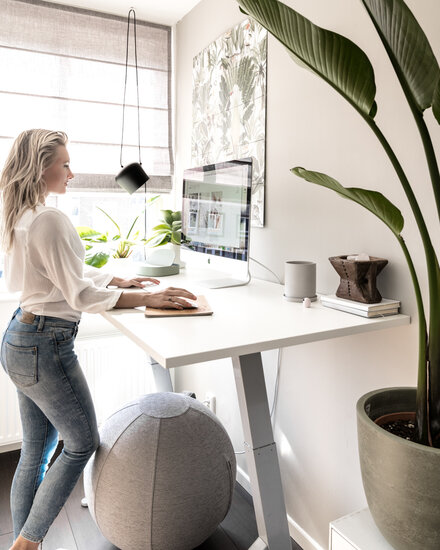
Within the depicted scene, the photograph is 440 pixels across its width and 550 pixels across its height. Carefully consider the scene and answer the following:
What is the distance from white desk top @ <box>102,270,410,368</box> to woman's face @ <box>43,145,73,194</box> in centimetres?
47

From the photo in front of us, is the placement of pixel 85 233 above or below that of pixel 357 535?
above

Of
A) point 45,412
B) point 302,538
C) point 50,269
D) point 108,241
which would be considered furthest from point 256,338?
point 108,241

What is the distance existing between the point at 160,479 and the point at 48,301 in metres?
0.67

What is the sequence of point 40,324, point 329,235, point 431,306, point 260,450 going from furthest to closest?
1. point 329,235
2. point 40,324
3. point 260,450
4. point 431,306

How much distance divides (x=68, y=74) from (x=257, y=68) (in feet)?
3.68

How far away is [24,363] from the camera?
145 centimetres

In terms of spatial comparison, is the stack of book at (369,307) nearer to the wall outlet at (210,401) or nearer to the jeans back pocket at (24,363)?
the jeans back pocket at (24,363)

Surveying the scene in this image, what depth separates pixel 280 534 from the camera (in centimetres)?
141

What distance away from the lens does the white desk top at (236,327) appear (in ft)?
3.51

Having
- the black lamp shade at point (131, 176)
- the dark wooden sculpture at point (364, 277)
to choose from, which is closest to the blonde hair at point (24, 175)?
the black lamp shade at point (131, 176)

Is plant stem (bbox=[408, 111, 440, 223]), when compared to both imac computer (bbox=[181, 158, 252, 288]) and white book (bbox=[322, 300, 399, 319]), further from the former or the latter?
imac computer (bbox=[181, 158, 252, 288])

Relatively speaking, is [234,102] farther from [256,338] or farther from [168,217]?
[256,338]

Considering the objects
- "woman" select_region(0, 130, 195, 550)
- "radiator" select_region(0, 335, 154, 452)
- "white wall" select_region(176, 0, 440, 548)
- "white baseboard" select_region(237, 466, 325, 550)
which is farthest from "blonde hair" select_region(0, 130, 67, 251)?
"white baseboard" select_region(237, 466, 325, 550)

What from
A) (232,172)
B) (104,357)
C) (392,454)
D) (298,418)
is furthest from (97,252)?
(392,454)
